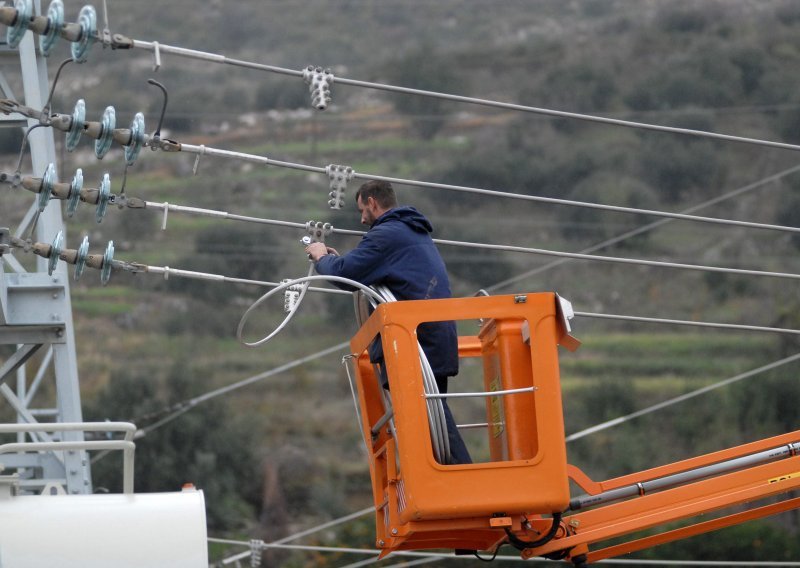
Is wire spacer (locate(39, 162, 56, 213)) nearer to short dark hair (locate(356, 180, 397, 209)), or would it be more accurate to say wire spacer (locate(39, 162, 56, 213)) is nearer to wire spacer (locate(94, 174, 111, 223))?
wire spacer (locate(94, 174, 111, 223))

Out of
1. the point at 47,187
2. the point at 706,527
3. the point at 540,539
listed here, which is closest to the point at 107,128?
the point at 47,187

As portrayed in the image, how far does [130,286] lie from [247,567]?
20645mm

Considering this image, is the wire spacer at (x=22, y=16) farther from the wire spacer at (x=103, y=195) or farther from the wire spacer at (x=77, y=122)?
the wire spacer at (x=103, y=195)

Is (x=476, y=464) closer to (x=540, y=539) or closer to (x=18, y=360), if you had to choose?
(x=540, y=539)

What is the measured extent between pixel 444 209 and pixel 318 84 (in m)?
44.4

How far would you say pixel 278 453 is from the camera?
40.1 meters

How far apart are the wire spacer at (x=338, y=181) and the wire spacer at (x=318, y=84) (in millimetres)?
389

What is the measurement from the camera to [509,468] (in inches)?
250

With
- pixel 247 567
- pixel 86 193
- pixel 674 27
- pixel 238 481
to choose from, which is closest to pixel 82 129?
pixel 86 193

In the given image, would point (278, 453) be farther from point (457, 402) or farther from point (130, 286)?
point (130, 286)

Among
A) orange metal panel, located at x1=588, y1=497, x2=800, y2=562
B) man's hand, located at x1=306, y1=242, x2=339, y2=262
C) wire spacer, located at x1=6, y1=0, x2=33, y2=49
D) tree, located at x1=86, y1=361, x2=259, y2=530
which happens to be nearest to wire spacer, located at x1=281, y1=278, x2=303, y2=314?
man's hand, located at x1=306, y1=242, x2=339, y2=262

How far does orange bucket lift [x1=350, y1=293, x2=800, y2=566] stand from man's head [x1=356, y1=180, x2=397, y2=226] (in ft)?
2.11

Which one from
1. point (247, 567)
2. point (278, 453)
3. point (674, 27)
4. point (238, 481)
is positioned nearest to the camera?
point (247, 567)

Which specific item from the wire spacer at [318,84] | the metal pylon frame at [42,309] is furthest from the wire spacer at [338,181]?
the metal pylon frame at [42,309]
